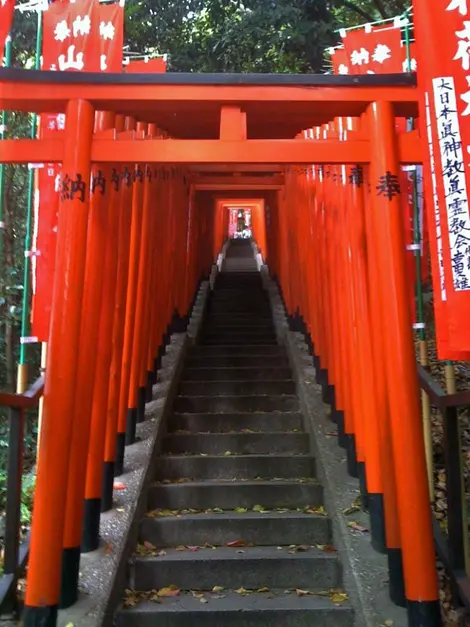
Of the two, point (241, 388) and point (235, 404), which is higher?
point (241, 388)

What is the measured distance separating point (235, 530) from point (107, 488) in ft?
3.08

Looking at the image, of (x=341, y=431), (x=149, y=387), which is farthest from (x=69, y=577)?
(x=149, y=387)

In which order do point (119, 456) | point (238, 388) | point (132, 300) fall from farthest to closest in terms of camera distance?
point (238, 388) < point (132, 300) < point (119, 456)

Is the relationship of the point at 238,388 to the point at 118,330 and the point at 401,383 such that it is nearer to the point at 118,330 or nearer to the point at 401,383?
the point at 118,330

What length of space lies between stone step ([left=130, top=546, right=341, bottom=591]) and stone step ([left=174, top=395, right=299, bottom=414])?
1.96m

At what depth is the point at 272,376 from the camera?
20.4 feet

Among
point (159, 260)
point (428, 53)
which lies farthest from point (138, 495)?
point (428, 53)

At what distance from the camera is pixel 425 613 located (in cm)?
272

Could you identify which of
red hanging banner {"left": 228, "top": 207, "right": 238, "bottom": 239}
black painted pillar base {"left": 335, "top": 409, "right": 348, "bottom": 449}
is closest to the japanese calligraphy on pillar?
black painted pillar base {"left": 335, "top": 409, "right": 348, "bottom": 449}

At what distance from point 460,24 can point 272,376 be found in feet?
14.1

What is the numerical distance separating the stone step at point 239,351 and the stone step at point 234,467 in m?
2.37

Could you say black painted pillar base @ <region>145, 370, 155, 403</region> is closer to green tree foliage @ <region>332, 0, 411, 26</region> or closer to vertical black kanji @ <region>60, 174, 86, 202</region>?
vertical black kanji @ <region>60, 174, 86, 202</region>

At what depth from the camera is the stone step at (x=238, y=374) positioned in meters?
6.14

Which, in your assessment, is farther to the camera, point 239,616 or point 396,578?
point 239,616
